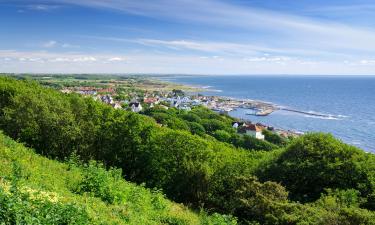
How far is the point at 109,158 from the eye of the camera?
31562 mm

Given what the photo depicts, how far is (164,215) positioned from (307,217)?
5881 millimetres

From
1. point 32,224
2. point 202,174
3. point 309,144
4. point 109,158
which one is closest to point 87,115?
point 109,158

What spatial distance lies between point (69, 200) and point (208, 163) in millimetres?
15433

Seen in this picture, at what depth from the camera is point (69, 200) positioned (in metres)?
12.2

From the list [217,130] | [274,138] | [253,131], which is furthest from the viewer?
[217,130]

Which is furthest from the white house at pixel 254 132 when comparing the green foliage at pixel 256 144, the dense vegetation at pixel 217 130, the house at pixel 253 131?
the green foliage at pixel 256 144

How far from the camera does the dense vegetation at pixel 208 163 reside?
789 inches

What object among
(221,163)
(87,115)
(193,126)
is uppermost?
(87,115)

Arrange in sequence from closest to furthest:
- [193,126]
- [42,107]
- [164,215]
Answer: [164,215], [42,107], [193,126]

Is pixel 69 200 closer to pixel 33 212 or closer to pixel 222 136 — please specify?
pixel 33 212

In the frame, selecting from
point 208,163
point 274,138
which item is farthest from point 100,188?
point 274,138

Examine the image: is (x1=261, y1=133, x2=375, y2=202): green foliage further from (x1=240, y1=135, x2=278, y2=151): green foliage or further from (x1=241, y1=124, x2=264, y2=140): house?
(x1=241, y1=124, x2=264, y2=140): house

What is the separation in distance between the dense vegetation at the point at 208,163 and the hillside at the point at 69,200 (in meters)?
1.18

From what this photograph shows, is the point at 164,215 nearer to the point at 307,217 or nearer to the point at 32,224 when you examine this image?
the point at 307,217
